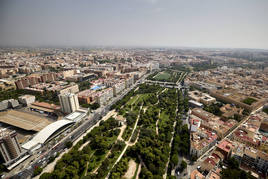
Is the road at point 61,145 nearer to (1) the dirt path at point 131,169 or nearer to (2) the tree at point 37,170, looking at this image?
(2) the tree at point 37,170

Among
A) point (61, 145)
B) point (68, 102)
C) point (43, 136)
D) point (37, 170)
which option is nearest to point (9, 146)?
point (43, 136)

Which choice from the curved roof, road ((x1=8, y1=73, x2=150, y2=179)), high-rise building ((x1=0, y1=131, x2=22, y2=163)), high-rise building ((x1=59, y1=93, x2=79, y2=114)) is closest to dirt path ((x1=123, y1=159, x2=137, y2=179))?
road ((x1=8, y1=73, x2=150, y2=179))

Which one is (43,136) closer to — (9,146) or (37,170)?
(9,146)

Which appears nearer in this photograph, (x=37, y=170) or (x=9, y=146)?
(x=37, y=170)

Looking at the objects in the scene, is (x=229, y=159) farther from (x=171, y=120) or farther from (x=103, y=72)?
(x=103, y=72)

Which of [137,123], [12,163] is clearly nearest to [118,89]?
[137,123]

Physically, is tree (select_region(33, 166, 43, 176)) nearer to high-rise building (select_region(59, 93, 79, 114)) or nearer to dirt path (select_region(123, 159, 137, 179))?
dirt path (select_region(123, 159, 137, 179))
